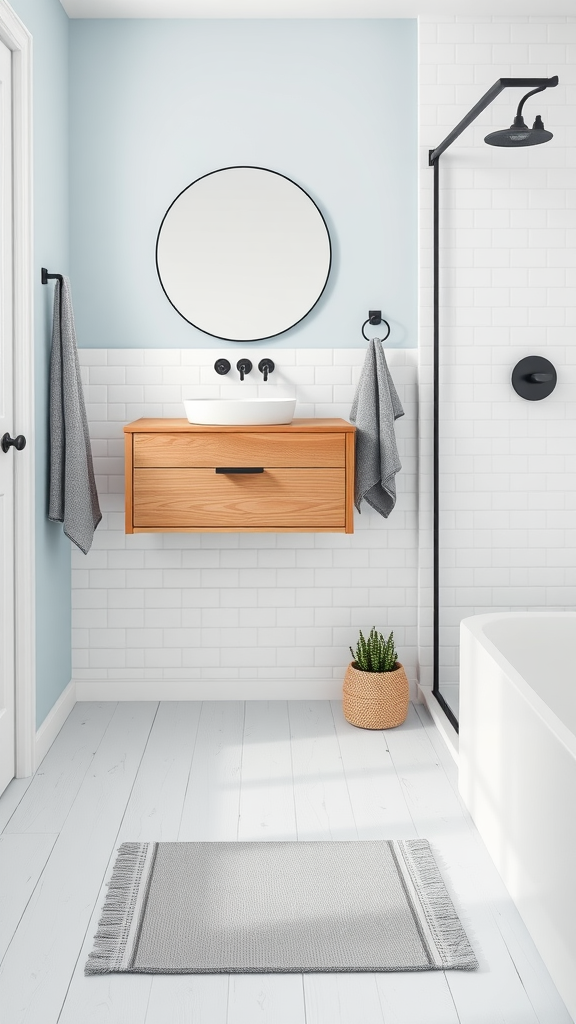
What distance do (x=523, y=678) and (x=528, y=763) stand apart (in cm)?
32

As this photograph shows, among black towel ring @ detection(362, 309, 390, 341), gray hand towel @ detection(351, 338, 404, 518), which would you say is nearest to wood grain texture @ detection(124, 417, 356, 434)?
gray hand towel @ detection(351, 338, 404, 518)

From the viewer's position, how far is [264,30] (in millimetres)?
3479

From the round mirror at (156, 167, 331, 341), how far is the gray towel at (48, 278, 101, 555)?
53cm

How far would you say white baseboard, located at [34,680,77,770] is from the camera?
119 inches

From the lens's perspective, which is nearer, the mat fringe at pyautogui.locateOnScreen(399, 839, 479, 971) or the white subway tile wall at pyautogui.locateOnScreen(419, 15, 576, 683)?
the mat fringe at pyautogui.locateOnScreen(399, 839, 479, 971)

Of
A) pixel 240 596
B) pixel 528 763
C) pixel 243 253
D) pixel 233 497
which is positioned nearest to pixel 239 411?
pixel 233 497

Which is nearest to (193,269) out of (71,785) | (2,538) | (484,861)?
(2,538)

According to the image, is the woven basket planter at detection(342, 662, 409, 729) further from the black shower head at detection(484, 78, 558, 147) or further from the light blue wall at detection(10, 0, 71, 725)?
the black shower head at detection(484, 78, 558, 147)

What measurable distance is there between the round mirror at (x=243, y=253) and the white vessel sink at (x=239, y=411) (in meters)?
0.47

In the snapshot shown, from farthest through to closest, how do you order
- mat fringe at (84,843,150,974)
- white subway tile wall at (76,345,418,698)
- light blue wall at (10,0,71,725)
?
white subway tile wall at (76,345,418,698), light blue wall at (10,0,71,725), mat fringe at (84,843,150,974)

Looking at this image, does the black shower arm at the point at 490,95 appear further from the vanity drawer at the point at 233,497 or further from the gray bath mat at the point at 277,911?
the gray bath mat at the point at 277,911

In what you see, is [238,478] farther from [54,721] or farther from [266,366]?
[54,721]

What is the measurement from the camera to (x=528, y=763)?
1964 mm

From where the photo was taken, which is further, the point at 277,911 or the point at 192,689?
the point at 192,689
